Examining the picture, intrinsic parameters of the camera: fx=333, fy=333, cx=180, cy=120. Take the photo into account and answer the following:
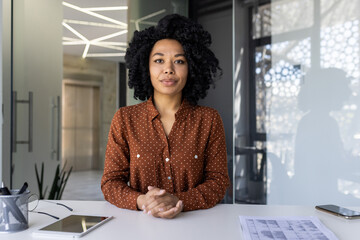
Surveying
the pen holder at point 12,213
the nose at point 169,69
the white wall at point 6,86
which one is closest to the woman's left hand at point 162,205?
the pen holder at point 12,213

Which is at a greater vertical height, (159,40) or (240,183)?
(159,40)

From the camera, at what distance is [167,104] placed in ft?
5.21

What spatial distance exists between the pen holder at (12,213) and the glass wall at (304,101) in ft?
8.43

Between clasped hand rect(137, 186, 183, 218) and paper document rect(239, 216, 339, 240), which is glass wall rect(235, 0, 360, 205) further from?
clasped hand rect(137, 186, 183, 218)

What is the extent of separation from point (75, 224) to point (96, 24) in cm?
380

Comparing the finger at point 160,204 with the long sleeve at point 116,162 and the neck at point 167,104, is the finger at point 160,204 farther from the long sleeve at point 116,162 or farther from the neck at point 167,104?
the neck at point 167,104

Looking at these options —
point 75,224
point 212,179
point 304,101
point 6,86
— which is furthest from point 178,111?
point 6,86

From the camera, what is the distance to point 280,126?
3150 mm

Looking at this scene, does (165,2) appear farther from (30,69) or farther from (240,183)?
(240,183)

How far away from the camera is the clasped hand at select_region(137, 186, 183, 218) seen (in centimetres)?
111

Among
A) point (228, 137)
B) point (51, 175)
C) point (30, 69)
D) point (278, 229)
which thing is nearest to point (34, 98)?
point (30, 69)

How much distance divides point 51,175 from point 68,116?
4686 mm

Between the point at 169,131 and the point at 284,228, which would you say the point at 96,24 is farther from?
the point at 284,228

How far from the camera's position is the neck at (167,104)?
1.58m
